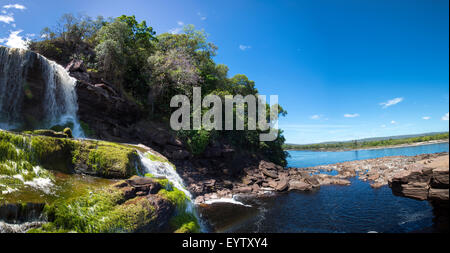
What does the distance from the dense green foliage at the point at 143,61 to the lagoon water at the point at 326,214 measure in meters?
8.81

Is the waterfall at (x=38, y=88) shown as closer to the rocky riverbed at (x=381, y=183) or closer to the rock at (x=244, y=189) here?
the rocky riverbed at (x=381, y=183)

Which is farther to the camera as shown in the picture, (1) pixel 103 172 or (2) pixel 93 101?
(2) pixel 93 101

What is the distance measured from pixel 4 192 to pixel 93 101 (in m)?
12.8

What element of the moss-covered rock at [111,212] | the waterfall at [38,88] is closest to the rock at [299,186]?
the moss-covered rock at [111,212]

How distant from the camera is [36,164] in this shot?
5.61m

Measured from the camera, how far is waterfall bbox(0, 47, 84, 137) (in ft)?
37.5

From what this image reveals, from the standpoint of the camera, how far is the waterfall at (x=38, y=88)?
37.5 feet

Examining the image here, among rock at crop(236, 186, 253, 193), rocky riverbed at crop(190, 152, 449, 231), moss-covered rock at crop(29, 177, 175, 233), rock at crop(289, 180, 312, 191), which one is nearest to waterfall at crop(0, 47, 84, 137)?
moss-covered rock at crop(29, 177, 175, 233)

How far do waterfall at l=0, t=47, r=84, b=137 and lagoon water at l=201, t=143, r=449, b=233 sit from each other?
1231 centimetres

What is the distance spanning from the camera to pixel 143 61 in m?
21.8

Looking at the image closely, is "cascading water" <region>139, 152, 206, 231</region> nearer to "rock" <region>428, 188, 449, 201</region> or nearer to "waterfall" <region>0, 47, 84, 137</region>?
"waterfall" <region>0, 47, 84, 137</region>
